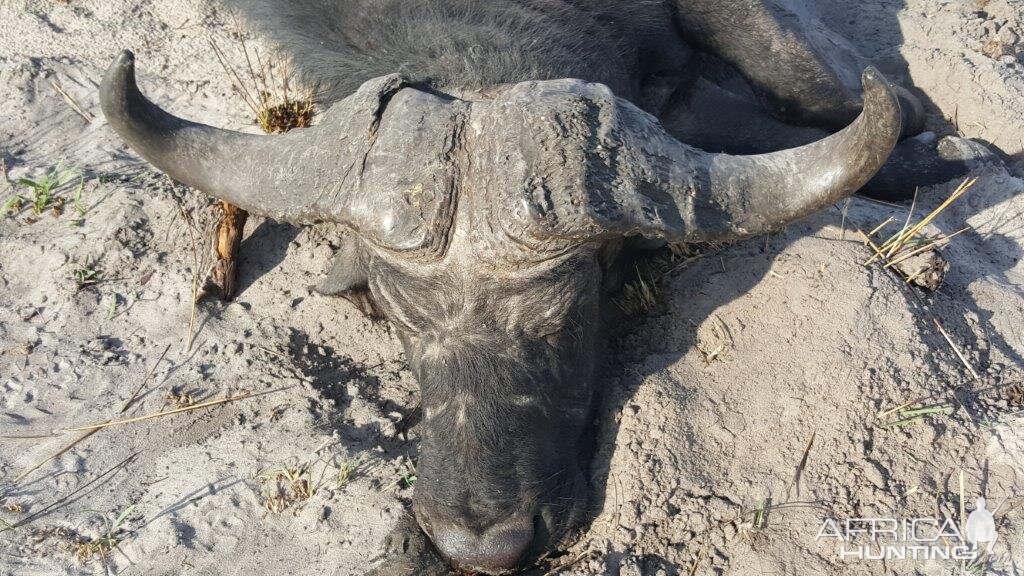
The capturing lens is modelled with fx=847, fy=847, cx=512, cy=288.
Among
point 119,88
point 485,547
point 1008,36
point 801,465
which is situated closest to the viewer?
point 485,547

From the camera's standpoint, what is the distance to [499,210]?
8.00 ft

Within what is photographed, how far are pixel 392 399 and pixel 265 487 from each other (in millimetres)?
629

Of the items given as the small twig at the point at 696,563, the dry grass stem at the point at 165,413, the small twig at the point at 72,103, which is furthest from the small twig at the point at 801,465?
the small twig at the point at 72,103

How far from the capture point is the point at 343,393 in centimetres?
348

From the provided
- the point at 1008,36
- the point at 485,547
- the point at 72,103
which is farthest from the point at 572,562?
the point at 1008,36

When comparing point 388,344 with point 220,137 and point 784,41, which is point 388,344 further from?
point 784,41

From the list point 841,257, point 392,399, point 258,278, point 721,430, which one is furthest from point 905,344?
point 258,278

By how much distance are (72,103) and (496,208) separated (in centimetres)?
325

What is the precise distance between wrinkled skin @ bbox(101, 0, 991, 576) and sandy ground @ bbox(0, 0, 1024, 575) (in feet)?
1.00

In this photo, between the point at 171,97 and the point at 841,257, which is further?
the point at 171,97

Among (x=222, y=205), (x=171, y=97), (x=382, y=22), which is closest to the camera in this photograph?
(x=382, y=22)

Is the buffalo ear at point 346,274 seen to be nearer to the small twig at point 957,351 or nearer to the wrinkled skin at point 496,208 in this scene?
the wrinkled skin at point 496,208

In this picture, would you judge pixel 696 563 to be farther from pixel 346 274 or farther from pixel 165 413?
pixel 165 413

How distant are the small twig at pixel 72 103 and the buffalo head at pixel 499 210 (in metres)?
2.01
